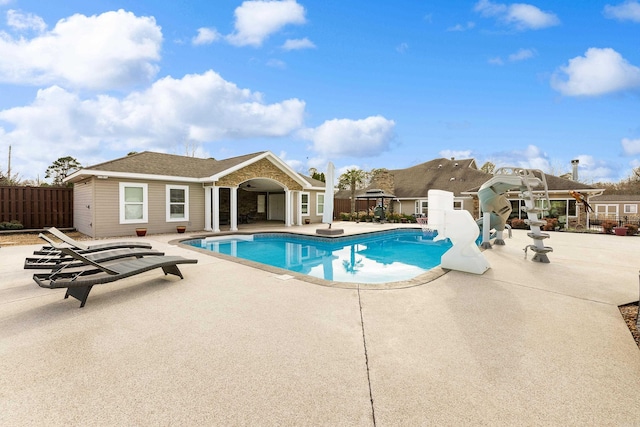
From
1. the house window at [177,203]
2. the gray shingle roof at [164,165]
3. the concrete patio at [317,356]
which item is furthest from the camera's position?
the house window at [177,203]

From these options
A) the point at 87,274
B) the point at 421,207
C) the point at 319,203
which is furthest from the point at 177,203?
the point at 421,207

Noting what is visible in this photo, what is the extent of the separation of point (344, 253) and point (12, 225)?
50.8 ft

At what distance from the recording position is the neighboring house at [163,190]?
1205 centimetres

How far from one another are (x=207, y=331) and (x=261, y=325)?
630 mm

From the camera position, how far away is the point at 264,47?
49.8 feet

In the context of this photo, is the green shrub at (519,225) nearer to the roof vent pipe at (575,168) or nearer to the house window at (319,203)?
the roof vent pipe at (575,168)

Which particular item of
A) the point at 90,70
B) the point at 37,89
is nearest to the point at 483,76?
the point at 90,70

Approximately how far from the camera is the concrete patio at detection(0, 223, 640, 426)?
6.98 ft

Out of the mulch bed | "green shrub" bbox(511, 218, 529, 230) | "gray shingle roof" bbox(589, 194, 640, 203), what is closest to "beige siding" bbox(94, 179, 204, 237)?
the mulch bed

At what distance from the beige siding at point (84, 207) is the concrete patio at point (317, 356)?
860cm

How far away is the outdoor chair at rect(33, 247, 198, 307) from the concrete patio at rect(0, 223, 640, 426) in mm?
287

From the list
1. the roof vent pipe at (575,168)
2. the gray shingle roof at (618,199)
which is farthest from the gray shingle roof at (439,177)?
the gray shingle roof at (618,199)

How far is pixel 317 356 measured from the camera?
287 centimetres

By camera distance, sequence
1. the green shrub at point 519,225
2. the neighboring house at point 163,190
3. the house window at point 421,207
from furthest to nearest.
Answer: the house window at point 421,207 < the green shrub at point 519,225 < the neighboring house at point 163,190
